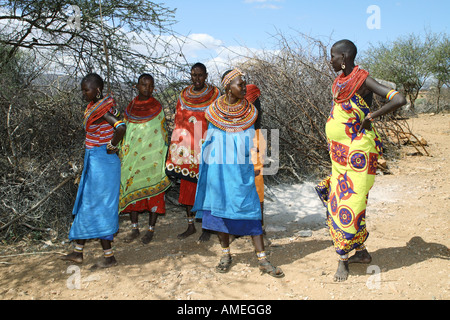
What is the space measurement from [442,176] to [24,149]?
6.51m

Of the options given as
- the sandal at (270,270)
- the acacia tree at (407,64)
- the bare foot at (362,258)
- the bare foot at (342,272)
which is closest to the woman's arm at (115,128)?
the sandal at (270,270)

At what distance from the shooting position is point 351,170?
10.4 feet

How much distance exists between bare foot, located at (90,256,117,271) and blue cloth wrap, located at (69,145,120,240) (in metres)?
0.24

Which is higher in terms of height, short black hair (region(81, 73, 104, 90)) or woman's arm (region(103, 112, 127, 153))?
short black hair (region(81, 73, 104, 90))

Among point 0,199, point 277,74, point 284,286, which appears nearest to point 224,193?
point 284,286

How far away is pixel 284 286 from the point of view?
125 inches

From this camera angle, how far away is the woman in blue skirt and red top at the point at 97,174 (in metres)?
3.57

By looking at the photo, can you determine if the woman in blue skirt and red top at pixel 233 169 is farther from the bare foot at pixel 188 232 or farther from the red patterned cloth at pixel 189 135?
the bare foot at pixel 188 232

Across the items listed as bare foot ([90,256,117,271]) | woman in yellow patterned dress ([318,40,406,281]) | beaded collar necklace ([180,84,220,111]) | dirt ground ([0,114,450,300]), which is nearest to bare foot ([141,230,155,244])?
dirt ground ([0,114,450,300])

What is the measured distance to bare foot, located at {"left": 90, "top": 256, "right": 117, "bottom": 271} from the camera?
12.0 feet

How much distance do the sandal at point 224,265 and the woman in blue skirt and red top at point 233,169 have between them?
0.29 meters

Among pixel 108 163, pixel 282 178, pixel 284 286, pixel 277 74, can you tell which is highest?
pixel 277 74

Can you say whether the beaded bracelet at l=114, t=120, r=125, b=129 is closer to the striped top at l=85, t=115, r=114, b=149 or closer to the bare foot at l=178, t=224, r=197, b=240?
the striped top at l=85, t=115, r=114, b=149
